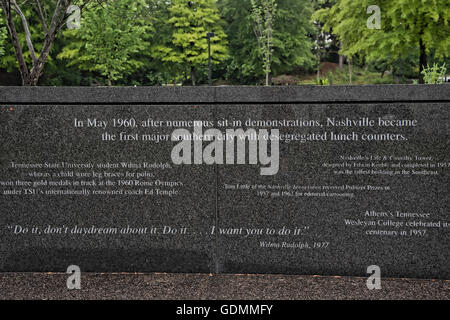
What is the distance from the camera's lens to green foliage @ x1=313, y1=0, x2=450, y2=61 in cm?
1418

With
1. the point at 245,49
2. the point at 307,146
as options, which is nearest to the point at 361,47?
the point at 307,146

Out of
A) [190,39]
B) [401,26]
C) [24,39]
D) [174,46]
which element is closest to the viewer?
[401,26]

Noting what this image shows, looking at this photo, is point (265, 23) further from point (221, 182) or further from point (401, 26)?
point (221, 182)

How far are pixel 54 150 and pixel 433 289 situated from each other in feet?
14.0

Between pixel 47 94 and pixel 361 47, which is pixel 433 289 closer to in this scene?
pixel 47 94

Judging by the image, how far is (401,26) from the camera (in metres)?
15.3

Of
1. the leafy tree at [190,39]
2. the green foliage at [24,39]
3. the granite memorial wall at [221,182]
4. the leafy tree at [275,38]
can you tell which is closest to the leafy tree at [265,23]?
the leafy tree at [275,38]

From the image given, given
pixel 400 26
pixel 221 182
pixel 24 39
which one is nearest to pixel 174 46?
pixel 24 39

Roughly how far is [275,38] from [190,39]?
7532mm

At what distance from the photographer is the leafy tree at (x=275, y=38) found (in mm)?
35250

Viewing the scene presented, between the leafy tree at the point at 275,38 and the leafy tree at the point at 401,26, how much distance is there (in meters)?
17.8

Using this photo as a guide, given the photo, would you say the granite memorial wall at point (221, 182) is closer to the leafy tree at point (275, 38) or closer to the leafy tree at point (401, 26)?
the leafy tree at point (401, 26)

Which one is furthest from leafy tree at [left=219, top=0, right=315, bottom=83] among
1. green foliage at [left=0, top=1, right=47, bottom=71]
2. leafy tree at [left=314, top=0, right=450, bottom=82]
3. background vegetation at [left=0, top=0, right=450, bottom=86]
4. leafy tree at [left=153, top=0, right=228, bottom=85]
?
Answer: leafy tree at [left=314, top=0, right=450, bottom=82]

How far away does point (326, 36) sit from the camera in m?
54.8
